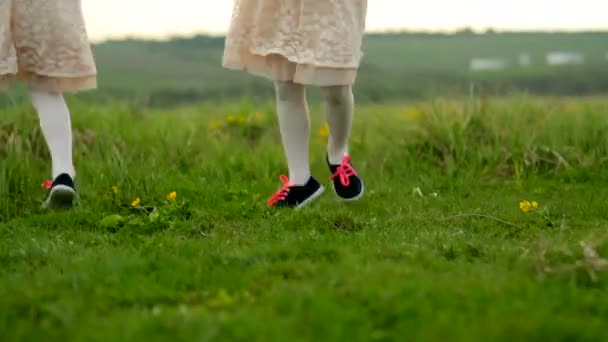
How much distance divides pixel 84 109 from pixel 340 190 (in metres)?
2.99

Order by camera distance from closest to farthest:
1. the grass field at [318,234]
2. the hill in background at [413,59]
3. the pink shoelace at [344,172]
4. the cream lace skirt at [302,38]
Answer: the grass field at [318,234], the cream lace skirt at [302,38], the pink shoelace at [344,172], the hill in background at [413,59]

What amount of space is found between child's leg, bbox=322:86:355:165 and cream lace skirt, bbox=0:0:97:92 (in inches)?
45.8

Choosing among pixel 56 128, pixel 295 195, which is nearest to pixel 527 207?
pixel 295 195

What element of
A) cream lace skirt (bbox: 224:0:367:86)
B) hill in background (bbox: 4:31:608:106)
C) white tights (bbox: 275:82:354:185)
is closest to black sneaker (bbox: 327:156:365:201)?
white tights (bbox: 275:82:354:185)

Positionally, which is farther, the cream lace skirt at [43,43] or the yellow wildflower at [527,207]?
the cream lace skirt at [43,43]

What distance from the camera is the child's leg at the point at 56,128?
4.26 meters

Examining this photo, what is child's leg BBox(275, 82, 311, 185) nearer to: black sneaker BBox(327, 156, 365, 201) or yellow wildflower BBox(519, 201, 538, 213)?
black sneaker BBox(327, 156, 365, 201)

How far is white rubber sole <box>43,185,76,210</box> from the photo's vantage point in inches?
162

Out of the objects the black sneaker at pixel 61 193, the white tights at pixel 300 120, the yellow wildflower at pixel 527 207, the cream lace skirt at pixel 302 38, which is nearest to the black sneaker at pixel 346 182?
the white tights at pixel 300 120

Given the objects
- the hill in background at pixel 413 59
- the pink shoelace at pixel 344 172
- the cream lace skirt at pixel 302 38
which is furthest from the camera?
the hill in background at pixel 413 59

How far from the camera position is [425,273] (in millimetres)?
2703

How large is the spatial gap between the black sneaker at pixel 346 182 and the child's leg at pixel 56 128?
123cm

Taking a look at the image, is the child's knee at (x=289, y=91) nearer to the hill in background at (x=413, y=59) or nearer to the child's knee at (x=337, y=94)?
the child's knee at (x=337, y=94)

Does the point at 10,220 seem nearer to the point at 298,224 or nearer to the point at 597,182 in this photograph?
the point at 298,224
